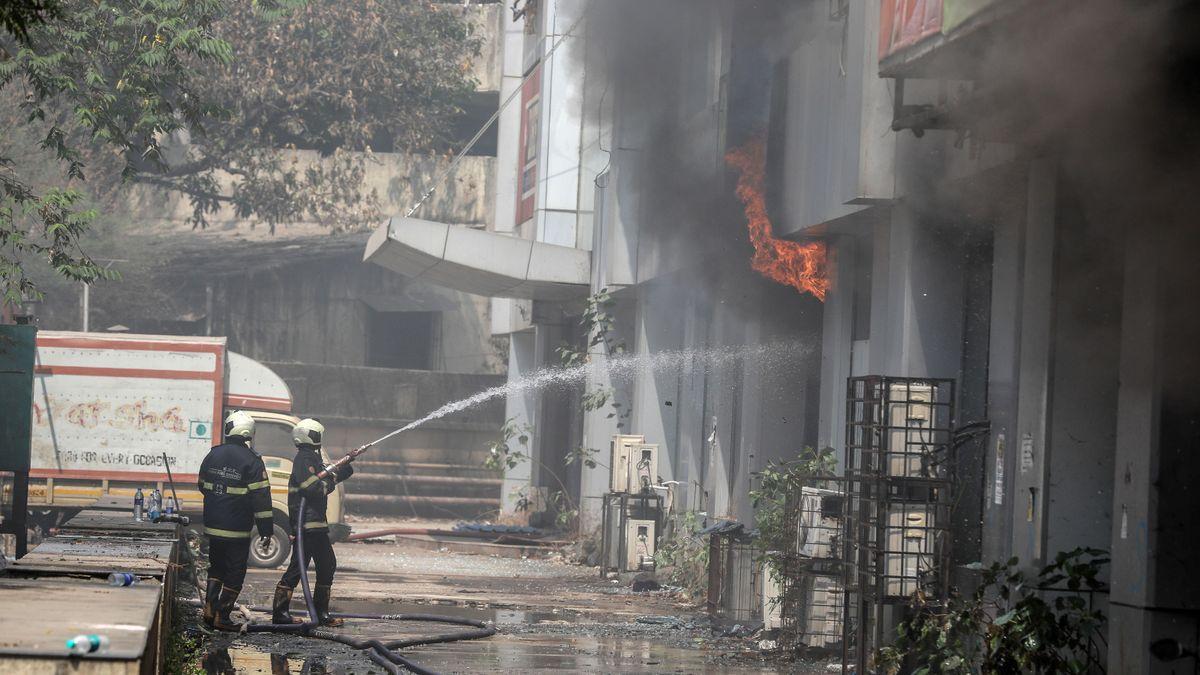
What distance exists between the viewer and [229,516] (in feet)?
38.9

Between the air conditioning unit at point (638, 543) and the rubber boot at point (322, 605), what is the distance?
6321 millimetres

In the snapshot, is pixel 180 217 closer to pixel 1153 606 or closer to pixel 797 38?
pixel 797 38

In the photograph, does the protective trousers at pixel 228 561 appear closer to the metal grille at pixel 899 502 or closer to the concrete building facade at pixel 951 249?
the metal grille at pixel 899 502

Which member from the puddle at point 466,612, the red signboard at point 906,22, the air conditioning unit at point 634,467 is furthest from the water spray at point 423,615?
the red signboard at point 906,22

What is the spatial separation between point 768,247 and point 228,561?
6.02 metres

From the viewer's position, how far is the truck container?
59.6 ft

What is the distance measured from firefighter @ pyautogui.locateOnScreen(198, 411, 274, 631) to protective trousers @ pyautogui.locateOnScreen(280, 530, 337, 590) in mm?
351

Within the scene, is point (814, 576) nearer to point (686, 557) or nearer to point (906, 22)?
point (906, 22)

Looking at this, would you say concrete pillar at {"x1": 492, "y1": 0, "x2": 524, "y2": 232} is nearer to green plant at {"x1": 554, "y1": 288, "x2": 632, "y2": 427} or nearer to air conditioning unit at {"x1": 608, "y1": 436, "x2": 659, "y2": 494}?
green plant at {"x1": 554, "y1": 288, "x2": 632, "y2": 427}

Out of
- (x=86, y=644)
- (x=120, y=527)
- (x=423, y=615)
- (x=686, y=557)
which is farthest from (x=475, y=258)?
(x=86, y=644)

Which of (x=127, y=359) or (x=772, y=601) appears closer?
(x=772, y=601)

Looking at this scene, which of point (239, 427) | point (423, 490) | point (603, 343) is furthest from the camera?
point (423, 490)

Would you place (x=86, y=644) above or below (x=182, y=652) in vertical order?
above

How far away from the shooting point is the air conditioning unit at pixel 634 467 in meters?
18.3
